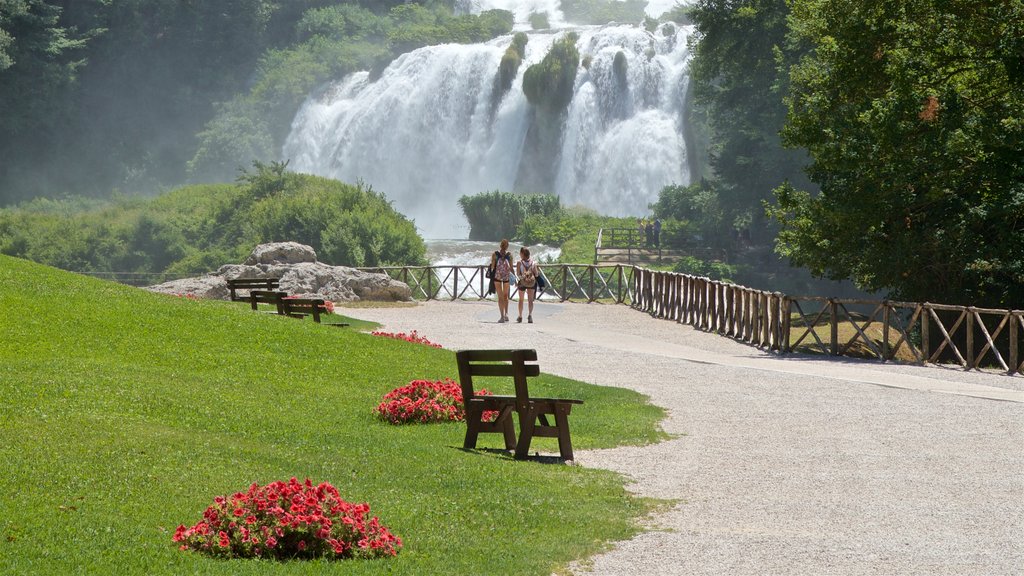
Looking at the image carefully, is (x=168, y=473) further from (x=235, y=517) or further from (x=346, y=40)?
(x=346, y=40)

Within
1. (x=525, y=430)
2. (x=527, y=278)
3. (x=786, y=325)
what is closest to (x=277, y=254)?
(x=527, y=278)

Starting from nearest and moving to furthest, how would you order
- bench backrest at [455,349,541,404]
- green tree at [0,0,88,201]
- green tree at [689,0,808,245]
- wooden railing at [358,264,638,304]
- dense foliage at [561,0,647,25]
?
bench backrest at [455,349,541,404]
wooden railing at [358,264,638,304]
green tree at [689,0,808,245]
green tree at [0,0,88,201]
dense foliage at [561,0,647,25]

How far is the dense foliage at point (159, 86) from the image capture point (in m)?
95.1

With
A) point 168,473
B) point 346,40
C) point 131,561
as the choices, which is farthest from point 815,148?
point 346,40

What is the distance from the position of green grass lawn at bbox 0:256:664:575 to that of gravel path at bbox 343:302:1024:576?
23.8 inches

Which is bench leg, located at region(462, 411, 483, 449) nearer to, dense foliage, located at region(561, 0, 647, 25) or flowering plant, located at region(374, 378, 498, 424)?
flowering plant, located at region(374, 378, 498, 424)

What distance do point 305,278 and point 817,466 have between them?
27.8 metres

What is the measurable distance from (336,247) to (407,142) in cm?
4138

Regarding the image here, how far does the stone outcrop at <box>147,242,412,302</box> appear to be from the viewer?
37.8m

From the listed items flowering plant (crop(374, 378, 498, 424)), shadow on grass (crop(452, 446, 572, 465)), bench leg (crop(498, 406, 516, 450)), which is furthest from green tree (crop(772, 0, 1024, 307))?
shadow on grass (crop(452, 446, 572, 465))

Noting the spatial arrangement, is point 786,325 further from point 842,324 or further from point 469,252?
point 469,252

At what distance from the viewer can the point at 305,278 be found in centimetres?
3828

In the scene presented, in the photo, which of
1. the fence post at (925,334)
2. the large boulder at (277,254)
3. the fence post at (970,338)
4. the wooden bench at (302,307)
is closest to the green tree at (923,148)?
the fence post at (925,334)

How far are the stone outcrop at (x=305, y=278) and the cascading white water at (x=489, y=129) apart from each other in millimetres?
43331
